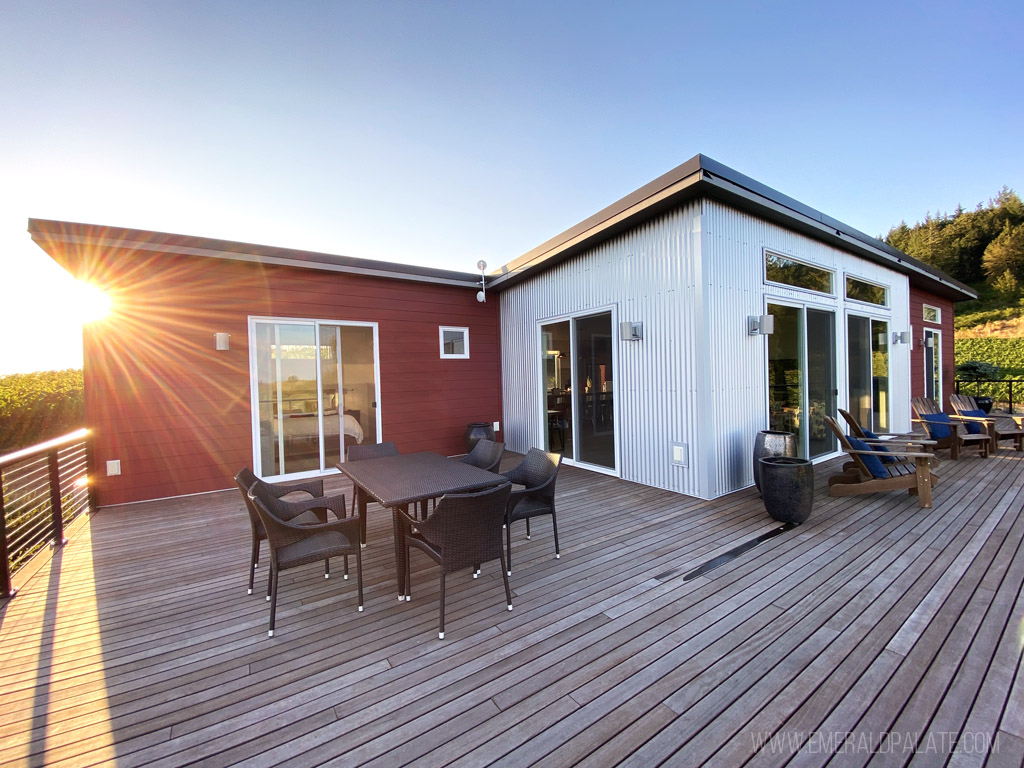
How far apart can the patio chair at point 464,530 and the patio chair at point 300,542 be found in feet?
1.41

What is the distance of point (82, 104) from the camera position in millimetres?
4410

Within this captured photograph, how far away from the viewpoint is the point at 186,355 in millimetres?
5016

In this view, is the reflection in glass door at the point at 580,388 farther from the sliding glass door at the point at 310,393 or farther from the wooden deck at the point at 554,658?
the sliding glass door at the point at 310,393

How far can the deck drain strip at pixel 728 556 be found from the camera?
2.72 m

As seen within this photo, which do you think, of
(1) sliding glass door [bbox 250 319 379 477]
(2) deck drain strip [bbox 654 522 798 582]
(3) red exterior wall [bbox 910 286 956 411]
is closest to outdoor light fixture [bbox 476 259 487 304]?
(1) sliding glass door [bbox 250 319 379 477]

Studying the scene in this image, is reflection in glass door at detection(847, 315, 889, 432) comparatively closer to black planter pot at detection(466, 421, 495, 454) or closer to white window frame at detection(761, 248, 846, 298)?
white window frame at detection(761, 248, 846, 298)

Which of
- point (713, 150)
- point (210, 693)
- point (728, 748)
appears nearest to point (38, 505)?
point (210, 693)

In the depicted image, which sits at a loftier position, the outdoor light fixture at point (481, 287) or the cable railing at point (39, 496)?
the outdoor light fixture at point (481, 287)

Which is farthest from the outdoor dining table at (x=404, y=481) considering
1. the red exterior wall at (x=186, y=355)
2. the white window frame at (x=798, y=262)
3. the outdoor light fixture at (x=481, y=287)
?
the white window frame at (x=798, y=262)

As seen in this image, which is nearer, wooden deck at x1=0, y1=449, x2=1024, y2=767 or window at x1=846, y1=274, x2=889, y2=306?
wooden deck at x1=0, y1=449, x2=1024, y2=767

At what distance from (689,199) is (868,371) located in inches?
211

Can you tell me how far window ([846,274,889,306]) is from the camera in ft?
21.1

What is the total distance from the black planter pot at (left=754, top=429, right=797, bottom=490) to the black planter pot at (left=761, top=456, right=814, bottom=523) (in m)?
0.43

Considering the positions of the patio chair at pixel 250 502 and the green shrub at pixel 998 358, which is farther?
the green shrub at pixel 998 358
